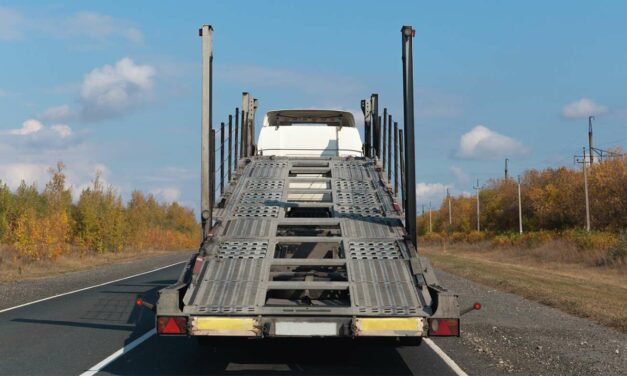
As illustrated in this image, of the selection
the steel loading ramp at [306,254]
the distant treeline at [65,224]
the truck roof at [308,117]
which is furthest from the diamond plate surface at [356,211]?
the distant treeline at [65,224]

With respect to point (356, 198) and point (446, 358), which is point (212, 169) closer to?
point (356, 198)

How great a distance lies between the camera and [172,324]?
5852 mm

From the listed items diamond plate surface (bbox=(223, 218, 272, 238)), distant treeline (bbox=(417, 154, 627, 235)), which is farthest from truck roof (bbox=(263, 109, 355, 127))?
distant treeline (bbox=(417, 154, 627, 235))

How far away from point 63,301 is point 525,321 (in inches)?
378

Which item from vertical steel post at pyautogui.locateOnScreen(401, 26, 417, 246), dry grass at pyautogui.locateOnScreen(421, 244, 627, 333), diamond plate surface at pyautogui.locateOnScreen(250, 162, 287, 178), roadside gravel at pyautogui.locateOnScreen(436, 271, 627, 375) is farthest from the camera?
dry grass at pyautogui.locateOnScreen(421, 244, 627, 333)

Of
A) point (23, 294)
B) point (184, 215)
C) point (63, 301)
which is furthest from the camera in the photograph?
point (184, 215)

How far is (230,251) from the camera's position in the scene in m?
7.09

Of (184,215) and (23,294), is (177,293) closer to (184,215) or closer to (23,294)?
(23,294)

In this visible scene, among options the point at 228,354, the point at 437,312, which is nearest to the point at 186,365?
the point at 228,354

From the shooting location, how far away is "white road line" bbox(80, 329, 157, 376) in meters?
6.96

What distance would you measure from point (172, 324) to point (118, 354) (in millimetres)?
2534

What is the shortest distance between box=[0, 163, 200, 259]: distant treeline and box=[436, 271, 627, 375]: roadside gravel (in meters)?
34.1

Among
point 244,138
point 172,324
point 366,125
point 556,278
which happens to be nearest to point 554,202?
point 556,278

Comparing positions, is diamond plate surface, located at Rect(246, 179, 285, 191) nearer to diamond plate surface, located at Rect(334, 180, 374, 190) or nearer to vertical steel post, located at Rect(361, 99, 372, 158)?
diamond plate surface, located at Rect(334, 180, 374, 190)
